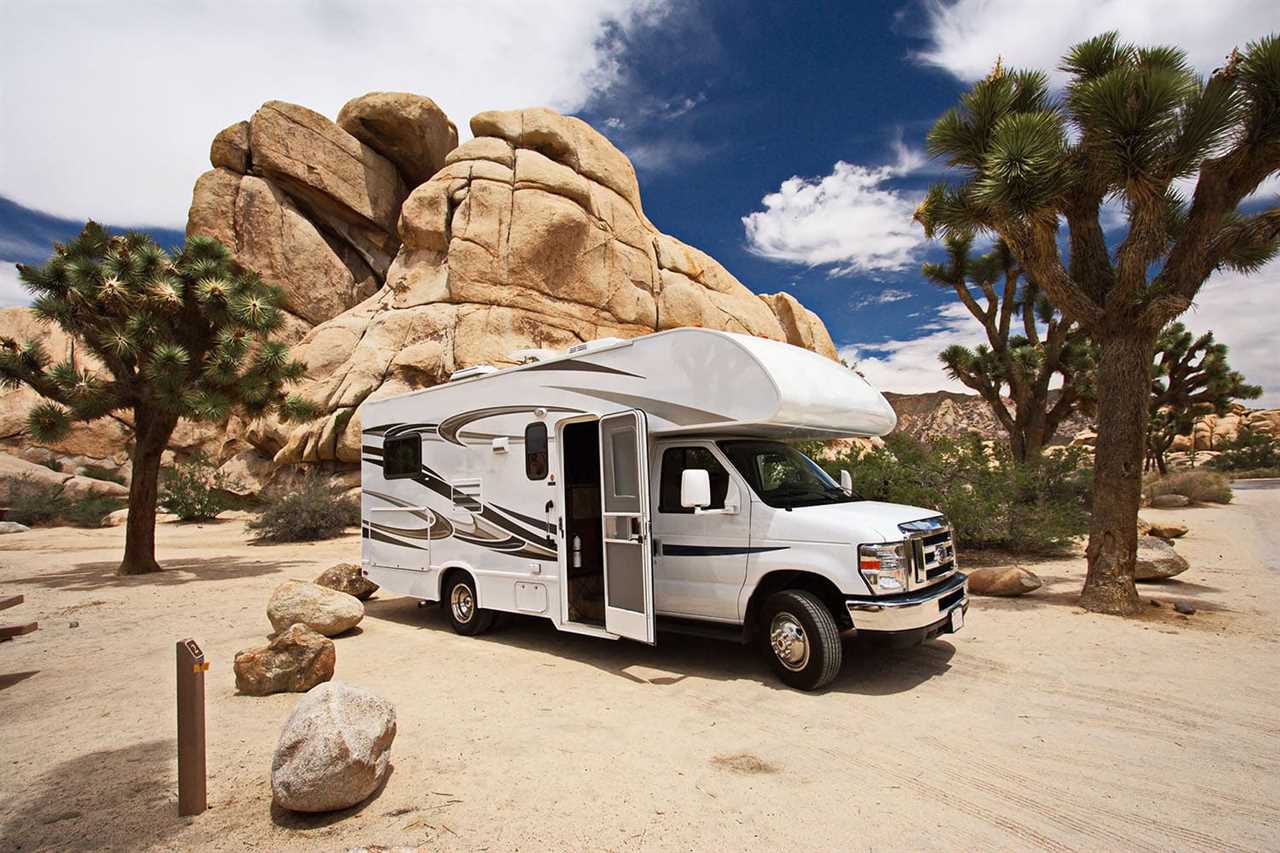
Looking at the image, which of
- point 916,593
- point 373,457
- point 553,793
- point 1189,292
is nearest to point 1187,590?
point 1189,292

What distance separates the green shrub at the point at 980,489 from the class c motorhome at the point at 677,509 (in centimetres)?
632

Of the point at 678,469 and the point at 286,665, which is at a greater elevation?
the point at 678,469

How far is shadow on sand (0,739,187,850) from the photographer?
146 inches

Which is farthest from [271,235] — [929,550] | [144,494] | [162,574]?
[929,550]

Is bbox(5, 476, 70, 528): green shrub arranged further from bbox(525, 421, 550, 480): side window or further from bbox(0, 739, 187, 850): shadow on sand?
bbox(0, 739, 187, 850): shadow on sand

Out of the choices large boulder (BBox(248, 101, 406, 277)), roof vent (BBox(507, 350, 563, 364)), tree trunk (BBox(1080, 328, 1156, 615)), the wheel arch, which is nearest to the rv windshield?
the wheel arch

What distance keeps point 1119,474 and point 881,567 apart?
5.16m

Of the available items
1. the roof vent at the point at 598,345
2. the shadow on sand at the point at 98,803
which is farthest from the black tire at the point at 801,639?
the shadow on sand at the point at 98,803

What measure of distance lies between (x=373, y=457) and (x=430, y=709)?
521 cm

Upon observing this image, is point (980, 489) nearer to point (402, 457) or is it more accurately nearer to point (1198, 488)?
point (402, 457)

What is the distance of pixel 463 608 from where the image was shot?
29.1ft

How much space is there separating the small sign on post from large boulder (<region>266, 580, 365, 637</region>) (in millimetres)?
4134

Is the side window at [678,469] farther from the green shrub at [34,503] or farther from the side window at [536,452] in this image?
the green shrub at [34,503]

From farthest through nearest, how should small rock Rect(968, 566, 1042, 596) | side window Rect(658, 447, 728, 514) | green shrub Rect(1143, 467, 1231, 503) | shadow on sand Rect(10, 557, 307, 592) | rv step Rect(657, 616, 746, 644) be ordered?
green shrub Rect(1143, 467, 1231, 503)
shadow on sand Rect(10, 557, 307, 592)
small rock Rect(968, 566, 1042, 596)
side window Rect(658, 447, 728, 514)
rv step Rect(657, 616, 746, 644)
